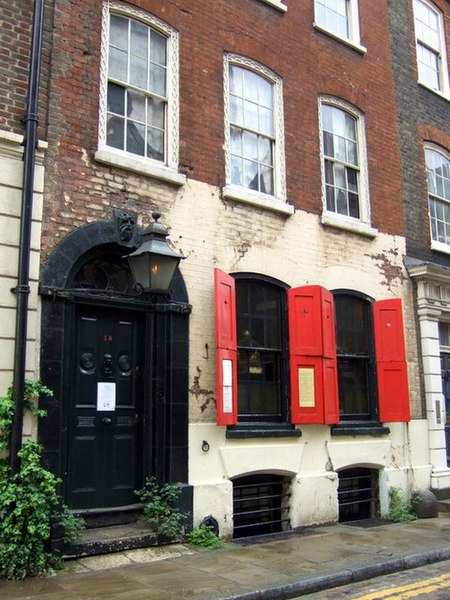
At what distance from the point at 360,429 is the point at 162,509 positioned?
3775 mm

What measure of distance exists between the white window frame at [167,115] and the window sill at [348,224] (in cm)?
282

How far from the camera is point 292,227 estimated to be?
9.39m

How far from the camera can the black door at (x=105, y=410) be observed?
6.89m

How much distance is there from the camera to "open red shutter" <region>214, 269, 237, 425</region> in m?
7.65

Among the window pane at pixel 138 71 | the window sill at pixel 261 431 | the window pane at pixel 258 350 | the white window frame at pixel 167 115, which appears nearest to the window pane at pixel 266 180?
the window pane at pixel 258 350

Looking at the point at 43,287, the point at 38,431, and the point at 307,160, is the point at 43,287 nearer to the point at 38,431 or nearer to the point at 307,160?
the point at 38,431

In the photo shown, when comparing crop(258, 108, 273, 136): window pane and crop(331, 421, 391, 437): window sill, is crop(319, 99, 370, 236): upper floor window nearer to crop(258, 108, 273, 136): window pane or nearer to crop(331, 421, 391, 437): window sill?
crop(258, 108, 273, 136): window pane

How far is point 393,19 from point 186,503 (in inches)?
399

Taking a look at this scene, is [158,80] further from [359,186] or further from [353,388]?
[353,388]

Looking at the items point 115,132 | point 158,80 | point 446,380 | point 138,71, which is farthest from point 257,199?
point 446,380

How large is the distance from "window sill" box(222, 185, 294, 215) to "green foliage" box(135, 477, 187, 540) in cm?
397

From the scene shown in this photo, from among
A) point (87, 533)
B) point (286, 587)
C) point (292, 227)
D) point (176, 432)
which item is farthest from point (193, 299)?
point (286, 587)

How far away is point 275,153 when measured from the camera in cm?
954

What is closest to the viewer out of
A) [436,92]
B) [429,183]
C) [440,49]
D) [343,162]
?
[343,162]
